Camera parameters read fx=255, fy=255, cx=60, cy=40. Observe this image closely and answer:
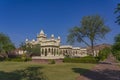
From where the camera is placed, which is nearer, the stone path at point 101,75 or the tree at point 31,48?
the stone path at point 101,75

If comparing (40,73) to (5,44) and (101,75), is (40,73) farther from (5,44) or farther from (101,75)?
(5,44)

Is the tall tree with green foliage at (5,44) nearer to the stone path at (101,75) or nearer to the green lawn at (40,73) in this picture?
the green lawn at (40,73)

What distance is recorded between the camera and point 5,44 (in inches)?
3253

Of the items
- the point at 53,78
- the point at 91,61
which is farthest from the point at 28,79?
the point at 91,61

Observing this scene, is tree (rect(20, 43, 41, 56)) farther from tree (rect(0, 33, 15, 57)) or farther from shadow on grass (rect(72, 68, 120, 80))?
shadow on grass (rect(72, 68, 120, 80))

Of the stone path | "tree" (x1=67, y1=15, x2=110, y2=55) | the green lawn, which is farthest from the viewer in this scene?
"tree" (x1=67, y1=15, x2=110, y2=55)

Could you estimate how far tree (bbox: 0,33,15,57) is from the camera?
8111cm

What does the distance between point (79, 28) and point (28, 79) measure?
5286cm

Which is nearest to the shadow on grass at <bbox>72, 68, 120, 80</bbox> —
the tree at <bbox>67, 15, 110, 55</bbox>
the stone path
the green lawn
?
the stone path

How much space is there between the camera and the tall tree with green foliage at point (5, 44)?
81113 mm

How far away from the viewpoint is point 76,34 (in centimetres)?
7862

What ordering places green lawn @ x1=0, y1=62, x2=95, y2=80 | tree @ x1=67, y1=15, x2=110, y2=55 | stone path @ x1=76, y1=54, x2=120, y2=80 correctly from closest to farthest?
green lawn @ x1=0, y1=62, x2=95, y2=80 → stone path @ x1=76, y1=54, x2=120, y2=80 → tree @ x1=67, y1=15, x2=110, y2=55

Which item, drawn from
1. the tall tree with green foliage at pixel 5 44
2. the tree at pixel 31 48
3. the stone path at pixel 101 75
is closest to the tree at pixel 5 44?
the tall tree with green foliage at pixel 5 44

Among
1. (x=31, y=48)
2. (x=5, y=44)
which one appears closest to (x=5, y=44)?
(x=5, y=44)
